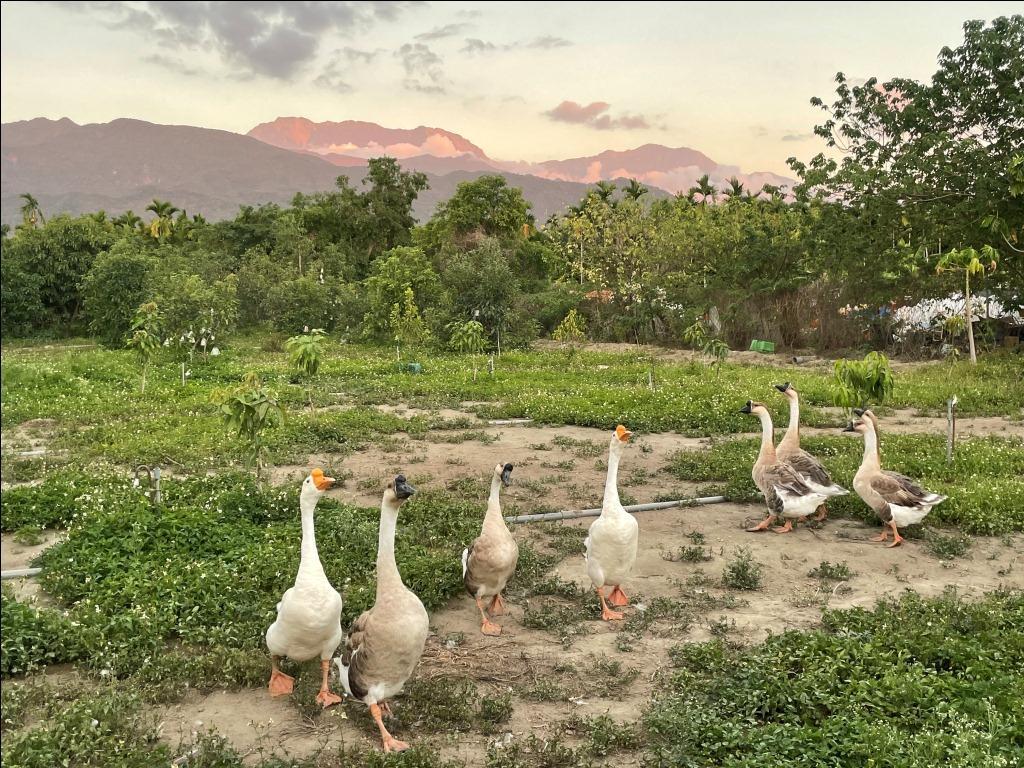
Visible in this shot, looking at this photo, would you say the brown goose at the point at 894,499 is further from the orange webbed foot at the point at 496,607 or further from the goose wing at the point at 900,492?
the orange webbed foot at the point at 496,607

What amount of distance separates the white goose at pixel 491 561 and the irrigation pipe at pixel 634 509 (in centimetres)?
272

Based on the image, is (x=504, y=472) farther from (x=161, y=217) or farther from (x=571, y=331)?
(x=161, y=217)

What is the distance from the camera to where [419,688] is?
629cm

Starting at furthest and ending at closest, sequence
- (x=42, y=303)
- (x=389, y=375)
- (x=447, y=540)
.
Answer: (x=42, y=303) < (x=389, y=375) < (x=447, y=540)

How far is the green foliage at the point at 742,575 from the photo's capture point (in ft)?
27.5

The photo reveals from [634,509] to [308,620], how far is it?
5.90m

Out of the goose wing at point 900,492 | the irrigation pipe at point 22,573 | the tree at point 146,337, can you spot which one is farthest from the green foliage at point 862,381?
the tree at point 146,337

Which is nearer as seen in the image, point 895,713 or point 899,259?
point 895,713

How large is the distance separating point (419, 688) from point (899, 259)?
2408cm

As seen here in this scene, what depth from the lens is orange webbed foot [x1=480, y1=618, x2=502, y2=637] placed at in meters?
7.35

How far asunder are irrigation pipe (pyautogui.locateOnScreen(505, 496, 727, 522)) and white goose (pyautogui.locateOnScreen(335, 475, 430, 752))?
4485 mm

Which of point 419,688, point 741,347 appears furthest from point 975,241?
point 419,688

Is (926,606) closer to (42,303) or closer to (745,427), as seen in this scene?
(745,427)

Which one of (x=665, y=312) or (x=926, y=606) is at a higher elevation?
(x=665, y=312)
